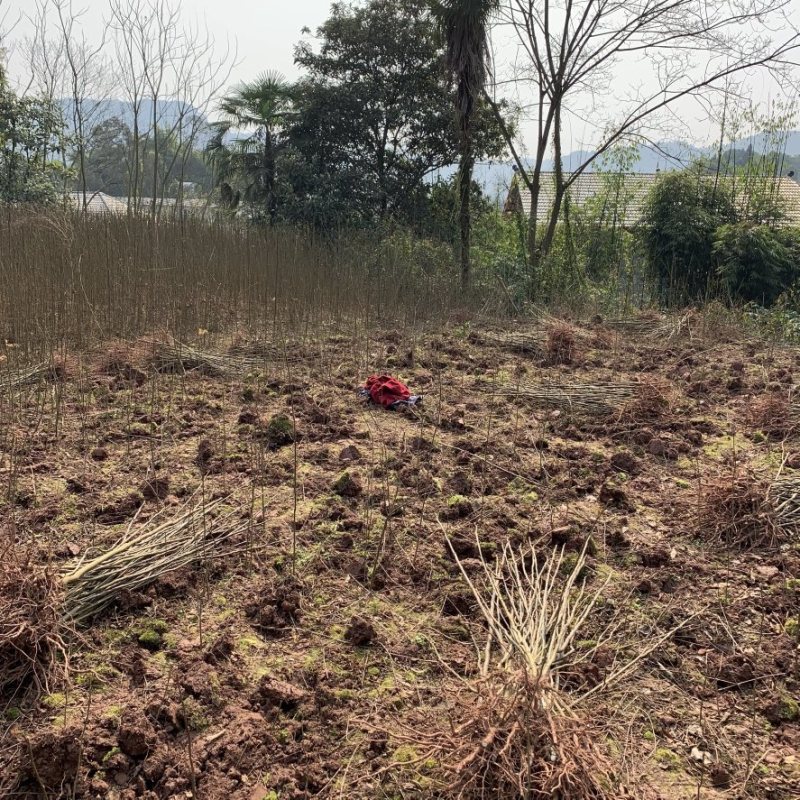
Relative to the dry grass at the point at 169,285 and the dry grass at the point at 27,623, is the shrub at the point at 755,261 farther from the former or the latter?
the dry grass at the point at 27,623

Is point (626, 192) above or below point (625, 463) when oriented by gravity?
above

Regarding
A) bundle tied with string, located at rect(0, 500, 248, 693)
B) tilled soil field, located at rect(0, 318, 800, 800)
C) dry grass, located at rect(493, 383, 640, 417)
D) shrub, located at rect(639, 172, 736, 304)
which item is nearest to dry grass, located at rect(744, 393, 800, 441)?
tilled soil field, located at rect(0, 318, 800, 800)

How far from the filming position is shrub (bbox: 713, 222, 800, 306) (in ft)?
26.4

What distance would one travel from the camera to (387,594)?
76.8 inches

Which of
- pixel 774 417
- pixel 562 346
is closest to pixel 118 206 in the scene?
pixel 562 346

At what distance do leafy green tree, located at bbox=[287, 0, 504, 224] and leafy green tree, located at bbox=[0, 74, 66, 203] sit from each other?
4.79 meters

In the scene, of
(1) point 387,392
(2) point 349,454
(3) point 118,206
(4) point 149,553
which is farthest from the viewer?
(3) point 118,206

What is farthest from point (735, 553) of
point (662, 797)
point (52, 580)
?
point (52, 580)

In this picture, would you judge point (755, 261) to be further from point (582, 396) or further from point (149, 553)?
point (149, 553)

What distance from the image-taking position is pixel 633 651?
170cm

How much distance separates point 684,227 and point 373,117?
5.89m

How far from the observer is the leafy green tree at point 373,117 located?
11500mm

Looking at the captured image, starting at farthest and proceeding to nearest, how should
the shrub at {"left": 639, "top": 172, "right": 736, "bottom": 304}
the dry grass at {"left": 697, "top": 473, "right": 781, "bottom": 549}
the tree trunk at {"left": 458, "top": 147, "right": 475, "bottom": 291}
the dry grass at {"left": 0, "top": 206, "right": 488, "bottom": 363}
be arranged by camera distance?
Answer: the shrub at {"left": 639, "top": 172, "right": 736, "bottom": 304}, the tree trunk at {"left": 458, "top": 147, "right": 475, "bottom": 291}, the dry grass at {"left": 0, "top": 206, "right": 488, "bottom": 363}, the dry grass at {"left": 697, "top": 473, "right": 781, "bottom": 549}

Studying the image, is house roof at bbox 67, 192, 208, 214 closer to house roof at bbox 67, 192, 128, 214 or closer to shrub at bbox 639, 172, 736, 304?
Answer: house roof at bbox 67, 192, 128, 214
